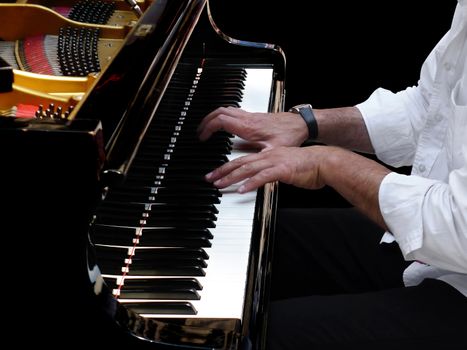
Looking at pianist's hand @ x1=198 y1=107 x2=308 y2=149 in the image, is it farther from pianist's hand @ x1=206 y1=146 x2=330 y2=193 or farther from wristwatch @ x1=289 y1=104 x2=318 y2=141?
pianist's hand @ x1=206 y1=146 x2=330 y2=193

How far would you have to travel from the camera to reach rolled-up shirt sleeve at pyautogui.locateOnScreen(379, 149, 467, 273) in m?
1.46

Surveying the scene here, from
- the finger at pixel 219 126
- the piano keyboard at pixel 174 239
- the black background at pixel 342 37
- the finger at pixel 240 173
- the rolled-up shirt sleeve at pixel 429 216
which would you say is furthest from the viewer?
the black background at pixel 342 37

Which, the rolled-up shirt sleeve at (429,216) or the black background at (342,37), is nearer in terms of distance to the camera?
the rolled-up shirt sleeve at (429,216)

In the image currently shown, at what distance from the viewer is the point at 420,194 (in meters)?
1.53

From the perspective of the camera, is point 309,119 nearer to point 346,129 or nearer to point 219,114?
point 346,129

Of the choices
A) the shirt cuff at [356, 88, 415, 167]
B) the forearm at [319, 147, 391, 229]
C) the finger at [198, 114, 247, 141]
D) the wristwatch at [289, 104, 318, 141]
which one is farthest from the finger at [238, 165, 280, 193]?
the shirt cuff at [356, 88, 415, 167]

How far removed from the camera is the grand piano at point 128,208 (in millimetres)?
1098

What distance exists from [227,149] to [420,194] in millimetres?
446

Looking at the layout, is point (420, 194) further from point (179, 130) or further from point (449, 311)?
point (179, 130)

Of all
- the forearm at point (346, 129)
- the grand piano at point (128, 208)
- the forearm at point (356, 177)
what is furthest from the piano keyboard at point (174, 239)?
the forearm at point (346, 129)

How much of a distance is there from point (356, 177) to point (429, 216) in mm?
180

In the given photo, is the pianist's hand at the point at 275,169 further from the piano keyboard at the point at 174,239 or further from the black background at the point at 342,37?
the black background at the point at 342,37

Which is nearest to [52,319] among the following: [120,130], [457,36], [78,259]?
[78,259]

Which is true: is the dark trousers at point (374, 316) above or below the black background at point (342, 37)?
above
